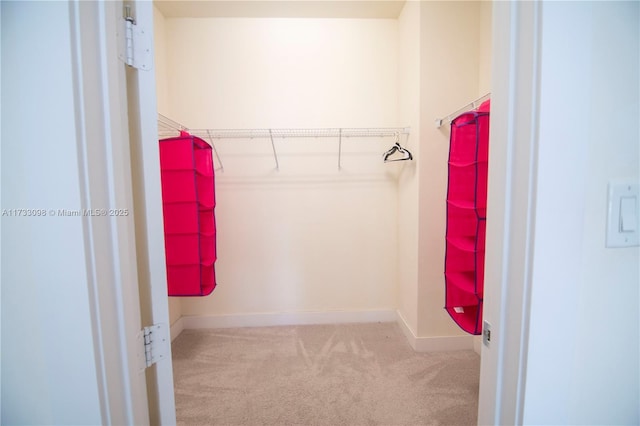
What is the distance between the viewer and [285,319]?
2.30 metres

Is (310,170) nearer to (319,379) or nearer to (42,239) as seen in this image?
(319,379)

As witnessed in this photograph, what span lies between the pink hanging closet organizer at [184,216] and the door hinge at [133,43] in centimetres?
97

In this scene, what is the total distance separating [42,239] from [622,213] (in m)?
1.19

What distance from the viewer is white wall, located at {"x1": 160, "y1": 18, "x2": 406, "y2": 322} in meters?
2.16

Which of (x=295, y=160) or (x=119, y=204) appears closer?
(x=119, y=204)

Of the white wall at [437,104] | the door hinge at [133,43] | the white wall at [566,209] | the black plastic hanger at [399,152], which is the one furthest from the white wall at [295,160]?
the white wall at [566,209]

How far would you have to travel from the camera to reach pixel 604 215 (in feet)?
1.65

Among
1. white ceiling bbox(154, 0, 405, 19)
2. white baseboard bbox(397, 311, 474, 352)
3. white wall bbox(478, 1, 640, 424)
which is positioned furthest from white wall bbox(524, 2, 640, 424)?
white ceiling bbox(154, 0, 405, 19)

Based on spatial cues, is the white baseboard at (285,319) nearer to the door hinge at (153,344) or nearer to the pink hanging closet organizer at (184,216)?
the pink hanging closet organizer at (184,216)

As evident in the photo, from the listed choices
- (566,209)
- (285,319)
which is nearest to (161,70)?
(285,319)

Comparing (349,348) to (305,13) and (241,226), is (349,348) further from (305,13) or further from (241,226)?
(305,13)

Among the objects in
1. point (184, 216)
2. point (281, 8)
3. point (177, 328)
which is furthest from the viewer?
point (177, 328)

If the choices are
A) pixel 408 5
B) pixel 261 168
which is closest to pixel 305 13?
pixel 408 5

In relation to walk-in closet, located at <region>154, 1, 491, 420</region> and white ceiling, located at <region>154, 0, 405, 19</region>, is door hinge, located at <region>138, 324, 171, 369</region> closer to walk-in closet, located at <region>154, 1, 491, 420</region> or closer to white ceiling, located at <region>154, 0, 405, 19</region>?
walk-in closet, located at <region>154, 1, 491, 420</region>
